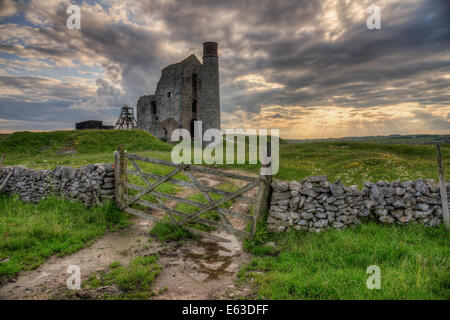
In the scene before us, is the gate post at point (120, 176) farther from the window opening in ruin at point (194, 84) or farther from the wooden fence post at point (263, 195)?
the window opening in ruin at point (194, 84)

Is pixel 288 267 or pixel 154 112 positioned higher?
pixel 154 112

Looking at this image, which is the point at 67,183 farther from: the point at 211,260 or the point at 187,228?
the point at 211,260

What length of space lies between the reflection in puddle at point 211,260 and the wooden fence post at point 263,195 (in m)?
1.07

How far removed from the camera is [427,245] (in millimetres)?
5965

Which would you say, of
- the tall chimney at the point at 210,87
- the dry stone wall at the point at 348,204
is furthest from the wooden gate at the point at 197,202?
the tall chimney at the point at 210,87

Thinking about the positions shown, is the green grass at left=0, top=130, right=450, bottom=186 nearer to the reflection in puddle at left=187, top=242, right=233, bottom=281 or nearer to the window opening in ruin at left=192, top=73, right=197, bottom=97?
the reflection in puddle at left=187, top=242, right=233, bottom=281

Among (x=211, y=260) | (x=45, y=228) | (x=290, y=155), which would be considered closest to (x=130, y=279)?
(x=211, y=260)

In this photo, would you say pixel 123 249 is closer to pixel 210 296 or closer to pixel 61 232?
pixel 61 232

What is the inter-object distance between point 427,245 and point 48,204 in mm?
11780

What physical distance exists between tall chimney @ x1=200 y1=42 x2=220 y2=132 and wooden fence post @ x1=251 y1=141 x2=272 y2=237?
27618mm

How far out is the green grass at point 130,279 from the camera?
4.66 meters
